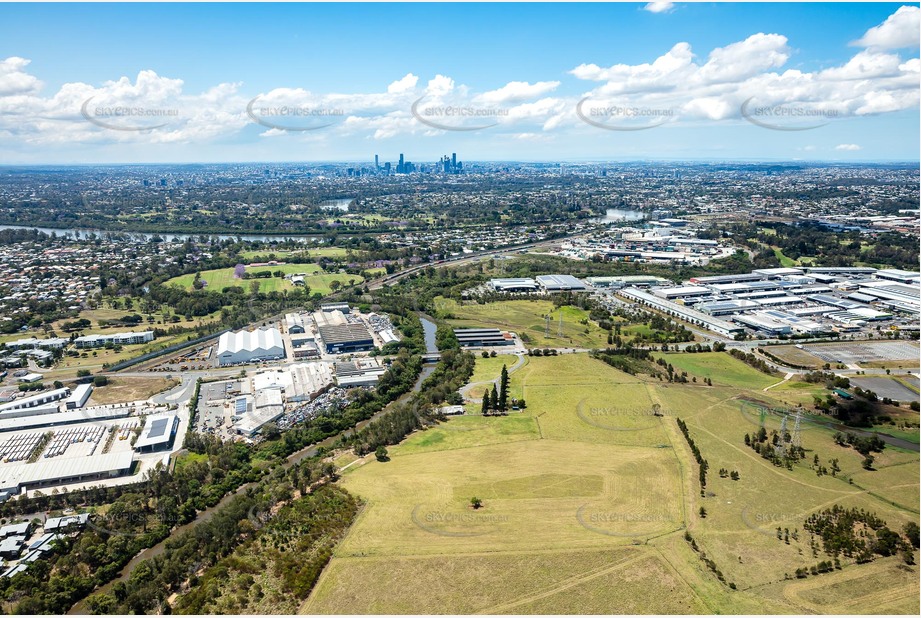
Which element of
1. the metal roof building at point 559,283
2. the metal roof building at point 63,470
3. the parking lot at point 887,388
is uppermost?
the metal roof building at point 559,283

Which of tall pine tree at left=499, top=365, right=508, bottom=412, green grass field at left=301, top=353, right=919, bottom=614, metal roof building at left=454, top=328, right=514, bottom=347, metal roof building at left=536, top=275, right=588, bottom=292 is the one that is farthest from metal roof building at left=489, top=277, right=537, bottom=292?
green grass field at left=301, top=353, right=919, bottom=614

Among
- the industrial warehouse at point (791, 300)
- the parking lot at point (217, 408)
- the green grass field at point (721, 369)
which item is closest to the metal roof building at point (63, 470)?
the parking lot at point (217, 408)

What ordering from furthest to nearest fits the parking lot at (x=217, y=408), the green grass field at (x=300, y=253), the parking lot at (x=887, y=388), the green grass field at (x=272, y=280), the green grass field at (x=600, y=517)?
the green grass field at (x=300, y=253) → the green grass field at (x=272, y=280) → the parking lot at (x=887, y=388) → the parking lot at (x=217, y=408) → the green grass field at (x=600, y=517)

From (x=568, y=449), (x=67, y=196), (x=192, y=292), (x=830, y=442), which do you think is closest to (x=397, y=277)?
(x=192, y=292)

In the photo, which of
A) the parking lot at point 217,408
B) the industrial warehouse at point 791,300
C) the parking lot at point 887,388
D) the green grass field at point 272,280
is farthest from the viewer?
the green grass field at point 272,280

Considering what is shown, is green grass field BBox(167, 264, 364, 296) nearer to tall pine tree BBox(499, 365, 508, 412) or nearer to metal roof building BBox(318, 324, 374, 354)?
metal roof building BBox(318, 324, 374, 354)

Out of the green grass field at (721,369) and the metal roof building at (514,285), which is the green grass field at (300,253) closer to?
the metal roof building at (514,285)

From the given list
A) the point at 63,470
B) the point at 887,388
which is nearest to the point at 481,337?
the point at 887,388
